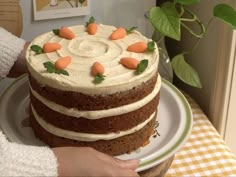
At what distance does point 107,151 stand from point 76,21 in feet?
1.30

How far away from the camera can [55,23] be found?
1062 millimetres

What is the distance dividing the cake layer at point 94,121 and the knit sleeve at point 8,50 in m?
0.15

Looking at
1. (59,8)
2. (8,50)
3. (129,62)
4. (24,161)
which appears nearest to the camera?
(24,161)

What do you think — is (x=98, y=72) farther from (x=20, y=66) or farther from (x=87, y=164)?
(x=20, y=66)

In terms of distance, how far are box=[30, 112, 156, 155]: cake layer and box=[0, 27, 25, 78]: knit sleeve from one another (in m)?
0.14

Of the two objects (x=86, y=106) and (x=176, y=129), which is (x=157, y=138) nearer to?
(x=176, y=129)

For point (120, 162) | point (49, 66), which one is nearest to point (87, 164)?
point (120, 162)

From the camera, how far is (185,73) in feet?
3.48

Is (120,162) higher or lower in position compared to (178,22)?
lower

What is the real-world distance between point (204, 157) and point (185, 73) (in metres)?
0.21

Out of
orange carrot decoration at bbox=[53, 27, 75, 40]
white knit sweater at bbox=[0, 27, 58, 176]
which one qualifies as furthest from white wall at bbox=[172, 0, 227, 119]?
white knit sweater at bbox=[0, 27, 58, 176]

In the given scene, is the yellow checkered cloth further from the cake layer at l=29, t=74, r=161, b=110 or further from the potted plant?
the cake layer at l=29, t=74, r=161, b=110

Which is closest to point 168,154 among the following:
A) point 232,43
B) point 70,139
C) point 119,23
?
point 70,139

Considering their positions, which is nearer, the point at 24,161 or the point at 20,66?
the point at 24,161
